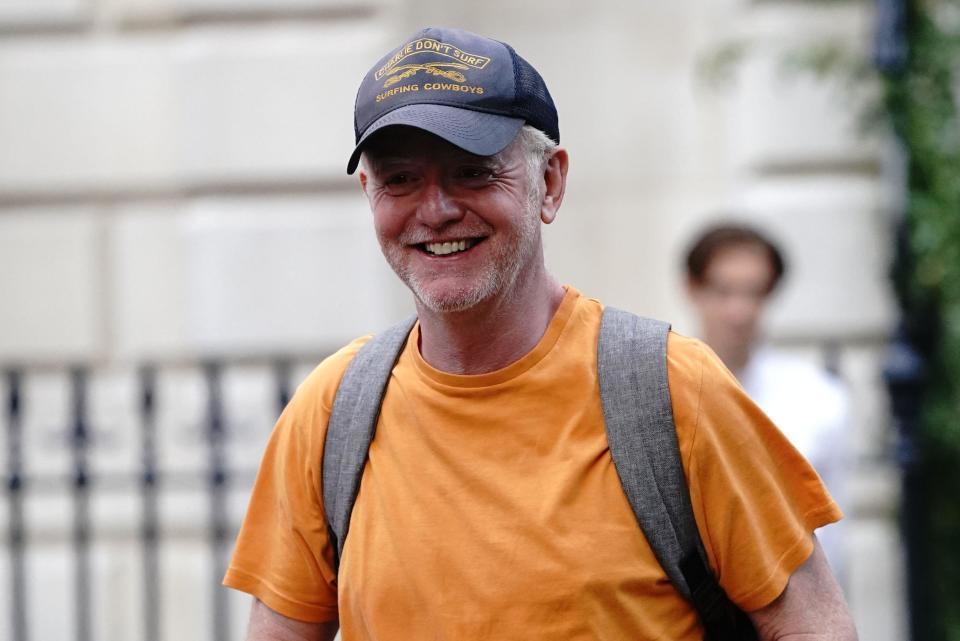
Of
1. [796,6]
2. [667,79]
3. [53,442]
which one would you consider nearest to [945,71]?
[796,6]

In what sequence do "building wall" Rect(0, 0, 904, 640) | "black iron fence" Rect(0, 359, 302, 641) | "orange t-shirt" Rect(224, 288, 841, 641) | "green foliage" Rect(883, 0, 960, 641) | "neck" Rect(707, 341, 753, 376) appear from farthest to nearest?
"building wall" Rect(0, 0, 904, 640) → "green foliage" Rect(883, 0, 960, 641) → "black iron fence" Rect(0, 359, 302, 641) → "neck" Rect(707, 341, 753, 376) → "orange t-shirt" Rect(224, 288, 841, 641)

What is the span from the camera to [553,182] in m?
2.38

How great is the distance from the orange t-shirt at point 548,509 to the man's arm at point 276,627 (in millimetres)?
148

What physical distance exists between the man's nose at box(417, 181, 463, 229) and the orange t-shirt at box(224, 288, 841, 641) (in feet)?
0.80

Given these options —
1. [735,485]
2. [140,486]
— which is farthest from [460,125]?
[140,486]

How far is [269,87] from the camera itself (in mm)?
6297

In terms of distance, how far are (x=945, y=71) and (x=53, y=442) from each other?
4.21 metres

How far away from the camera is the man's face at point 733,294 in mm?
4199

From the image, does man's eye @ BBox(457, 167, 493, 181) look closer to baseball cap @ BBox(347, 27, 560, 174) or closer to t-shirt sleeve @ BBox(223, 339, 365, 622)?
baseball cap @ BBox(347, 27, 560, 174)

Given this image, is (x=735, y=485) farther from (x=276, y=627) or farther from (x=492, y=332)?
(x=276, y=627)

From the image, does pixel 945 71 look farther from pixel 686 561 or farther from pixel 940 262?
pixel 686 561

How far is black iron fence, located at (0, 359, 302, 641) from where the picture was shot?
5.34 metres

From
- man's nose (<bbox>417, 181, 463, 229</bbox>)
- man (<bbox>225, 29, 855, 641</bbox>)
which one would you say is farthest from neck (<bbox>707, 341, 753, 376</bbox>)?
man's nose (<bbox>417, 181, 463, 229</bbox>)

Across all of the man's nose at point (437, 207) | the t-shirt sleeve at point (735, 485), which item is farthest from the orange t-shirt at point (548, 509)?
the man's nose at point (437, 207)
